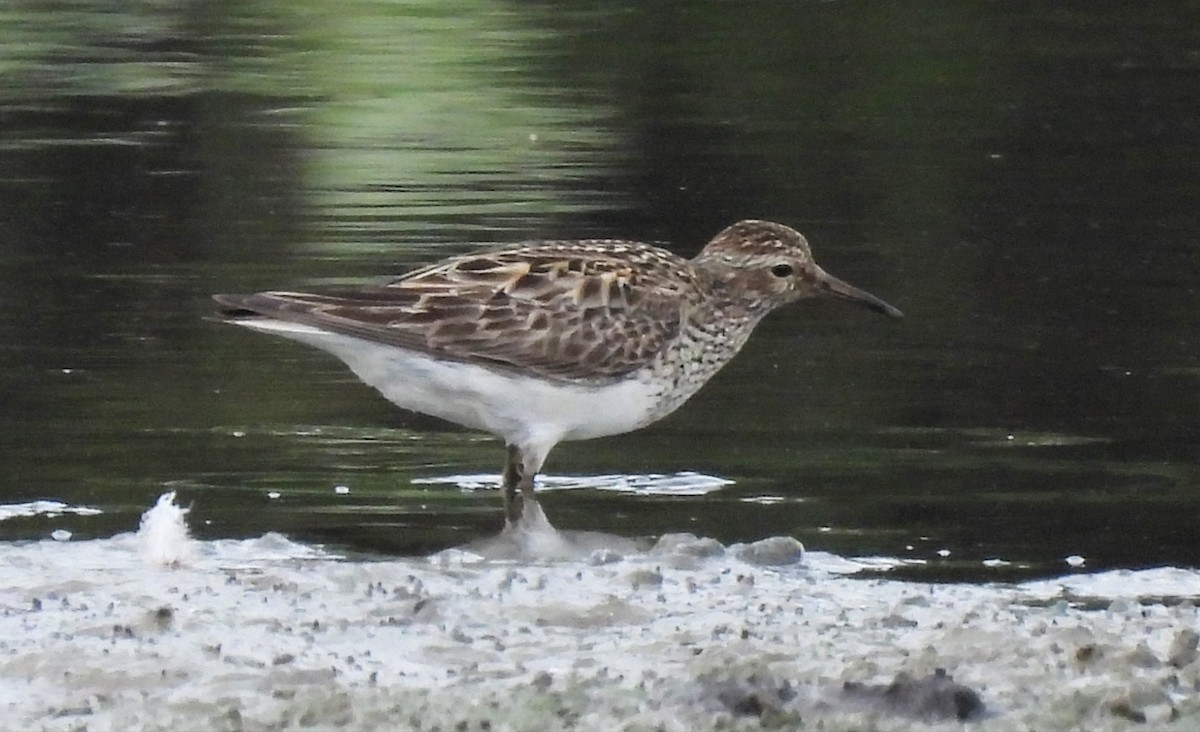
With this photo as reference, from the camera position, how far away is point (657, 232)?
505 inches

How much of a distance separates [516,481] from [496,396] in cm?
28

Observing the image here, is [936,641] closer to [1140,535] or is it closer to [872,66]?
[1140,535]

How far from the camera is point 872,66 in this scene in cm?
1861

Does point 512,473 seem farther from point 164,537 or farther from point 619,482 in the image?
point 164,537

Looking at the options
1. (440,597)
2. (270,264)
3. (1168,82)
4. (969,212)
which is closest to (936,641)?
(440,597)

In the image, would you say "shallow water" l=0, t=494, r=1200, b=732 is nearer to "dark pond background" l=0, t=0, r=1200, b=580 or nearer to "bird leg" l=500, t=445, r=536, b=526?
"dark pond background" l=0, t=0, r=1200, b=580

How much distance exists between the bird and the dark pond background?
278mm

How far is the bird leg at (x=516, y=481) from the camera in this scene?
27.4 feet

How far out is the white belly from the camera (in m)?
8.34

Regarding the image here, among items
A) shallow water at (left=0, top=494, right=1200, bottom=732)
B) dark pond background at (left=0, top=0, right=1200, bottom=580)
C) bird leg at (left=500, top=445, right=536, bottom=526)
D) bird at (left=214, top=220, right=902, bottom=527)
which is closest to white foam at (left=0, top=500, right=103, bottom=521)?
dark pond background at (left=0, top=0, right=1200, bottom=580)

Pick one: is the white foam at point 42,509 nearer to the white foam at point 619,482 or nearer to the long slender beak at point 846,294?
the white foam at point 619,482

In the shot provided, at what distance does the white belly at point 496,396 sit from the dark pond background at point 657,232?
26 centimetres

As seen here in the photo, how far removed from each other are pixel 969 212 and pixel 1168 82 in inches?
200

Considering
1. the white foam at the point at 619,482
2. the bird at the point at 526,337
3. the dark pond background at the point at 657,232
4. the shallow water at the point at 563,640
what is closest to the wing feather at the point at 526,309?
the bird at the point at 526,337
